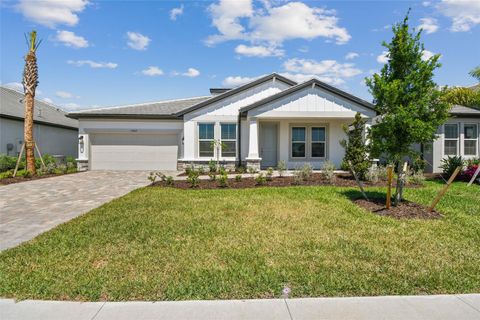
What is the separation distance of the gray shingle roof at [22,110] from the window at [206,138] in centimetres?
1098

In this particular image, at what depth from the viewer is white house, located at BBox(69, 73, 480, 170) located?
15.3 metres

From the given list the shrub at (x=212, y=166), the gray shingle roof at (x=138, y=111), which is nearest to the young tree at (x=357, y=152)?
the shrub at (x=212, y=166)

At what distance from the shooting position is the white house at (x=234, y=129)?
15.3 meters

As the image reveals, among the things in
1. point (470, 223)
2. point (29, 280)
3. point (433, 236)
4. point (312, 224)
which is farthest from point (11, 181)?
point (470, 223)

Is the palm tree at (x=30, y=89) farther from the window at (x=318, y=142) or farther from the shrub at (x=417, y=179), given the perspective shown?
the shrub at (x=417, y=179)

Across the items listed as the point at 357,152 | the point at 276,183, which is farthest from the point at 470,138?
the point at 276,183

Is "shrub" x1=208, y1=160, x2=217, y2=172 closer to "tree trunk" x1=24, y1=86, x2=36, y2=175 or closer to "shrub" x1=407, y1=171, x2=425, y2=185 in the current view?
"tree trunk" x1=24, y1=86, x2=36, y2=175

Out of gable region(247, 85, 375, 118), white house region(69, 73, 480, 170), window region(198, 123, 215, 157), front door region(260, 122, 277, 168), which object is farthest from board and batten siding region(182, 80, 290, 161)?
gable region(247, 85, 375, 118)

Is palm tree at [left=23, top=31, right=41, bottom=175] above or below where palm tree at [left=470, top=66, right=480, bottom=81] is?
below

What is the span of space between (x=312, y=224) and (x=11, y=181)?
13.3 metres

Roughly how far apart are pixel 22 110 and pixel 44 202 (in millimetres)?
14197

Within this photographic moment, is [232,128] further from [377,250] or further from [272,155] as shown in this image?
[377,250]

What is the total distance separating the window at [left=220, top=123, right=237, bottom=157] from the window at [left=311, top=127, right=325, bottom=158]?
448 centimetres

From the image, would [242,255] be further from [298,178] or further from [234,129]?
[234,129]
